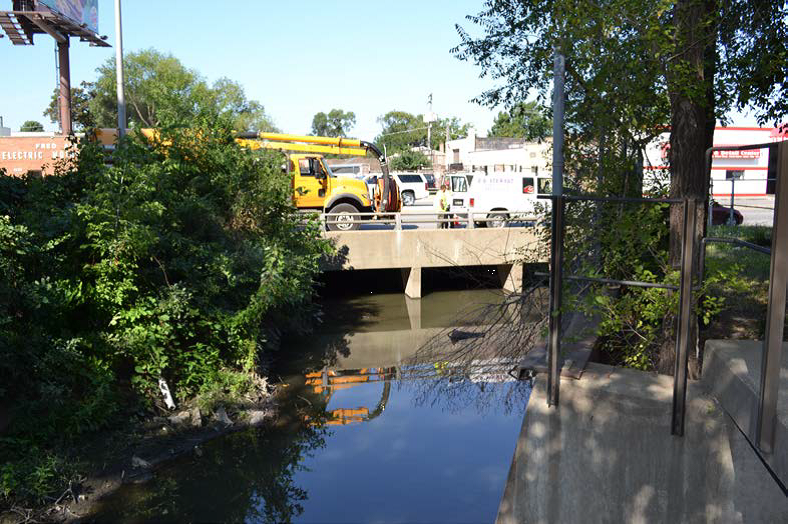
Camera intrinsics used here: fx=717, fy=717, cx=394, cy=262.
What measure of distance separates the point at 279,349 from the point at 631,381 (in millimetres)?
10715

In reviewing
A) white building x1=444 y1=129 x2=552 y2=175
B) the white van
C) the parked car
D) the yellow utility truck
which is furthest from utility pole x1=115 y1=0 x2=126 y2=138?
white building x1=444 y1=129 x2=552 y2=175

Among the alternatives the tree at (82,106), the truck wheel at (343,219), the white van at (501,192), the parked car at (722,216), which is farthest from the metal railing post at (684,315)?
the tree at (82,106)

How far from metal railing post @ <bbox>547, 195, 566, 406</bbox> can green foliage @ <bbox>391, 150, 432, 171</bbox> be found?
64.7m

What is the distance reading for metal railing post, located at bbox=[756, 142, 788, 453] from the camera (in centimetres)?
289

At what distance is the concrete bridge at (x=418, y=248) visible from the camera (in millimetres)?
19547

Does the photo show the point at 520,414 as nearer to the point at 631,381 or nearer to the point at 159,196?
the point at 631,381

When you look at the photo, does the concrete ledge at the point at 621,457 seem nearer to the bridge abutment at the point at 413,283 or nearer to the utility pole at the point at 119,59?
the bridge abutment at the point at 413,283

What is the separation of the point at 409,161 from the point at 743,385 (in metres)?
67.1

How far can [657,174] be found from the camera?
11031 millimetres

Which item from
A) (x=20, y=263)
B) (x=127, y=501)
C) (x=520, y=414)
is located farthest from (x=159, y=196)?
(x=520, y=414)

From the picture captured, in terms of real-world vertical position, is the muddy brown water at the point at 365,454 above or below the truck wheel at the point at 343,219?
below

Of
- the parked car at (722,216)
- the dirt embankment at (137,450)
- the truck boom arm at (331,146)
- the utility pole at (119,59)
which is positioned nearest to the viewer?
the dirt embankment at (137,450)

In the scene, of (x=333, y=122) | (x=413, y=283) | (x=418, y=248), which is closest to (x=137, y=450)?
(x=418, y=248)

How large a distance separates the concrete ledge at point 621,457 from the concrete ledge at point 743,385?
467 millimetres
